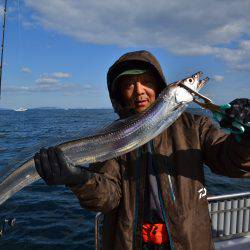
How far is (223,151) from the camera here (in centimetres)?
353

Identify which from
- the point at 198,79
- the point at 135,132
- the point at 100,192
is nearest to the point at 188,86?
the point at 198,79

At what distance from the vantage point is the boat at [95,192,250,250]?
693 centimetres

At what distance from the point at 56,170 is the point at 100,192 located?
0.51 m

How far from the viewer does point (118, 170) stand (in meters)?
3.86

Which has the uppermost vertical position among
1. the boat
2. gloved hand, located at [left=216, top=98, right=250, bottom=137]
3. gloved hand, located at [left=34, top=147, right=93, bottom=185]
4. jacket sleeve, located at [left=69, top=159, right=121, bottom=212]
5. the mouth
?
the mouth

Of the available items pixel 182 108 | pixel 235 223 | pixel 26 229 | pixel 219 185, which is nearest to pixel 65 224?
pixel 26 229

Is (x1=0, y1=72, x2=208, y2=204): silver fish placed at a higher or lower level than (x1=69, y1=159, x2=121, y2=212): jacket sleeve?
higher

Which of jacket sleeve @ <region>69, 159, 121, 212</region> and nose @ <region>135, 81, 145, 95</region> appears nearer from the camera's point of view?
jacket sleeve @ <region>69, 159, 121, 212</region>

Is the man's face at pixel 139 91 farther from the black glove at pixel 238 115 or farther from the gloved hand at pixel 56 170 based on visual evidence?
the gloved hand at pixel 56 170

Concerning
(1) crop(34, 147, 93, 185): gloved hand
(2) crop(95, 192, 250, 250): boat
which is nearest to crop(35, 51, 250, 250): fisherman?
(1) crop(34, 147, 93, 185): gloved hand

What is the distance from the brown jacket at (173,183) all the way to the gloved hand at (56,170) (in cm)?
12

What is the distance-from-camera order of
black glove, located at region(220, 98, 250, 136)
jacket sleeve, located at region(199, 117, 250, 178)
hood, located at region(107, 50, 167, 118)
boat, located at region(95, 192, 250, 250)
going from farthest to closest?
boat, located at region(95, 192, 250, 250) → hood, located at region(107, 50, 167, 118) → jacket sleeve, located at region(199, 117, 250, 178) → black glove, located at region(220, 98, 250, 136)

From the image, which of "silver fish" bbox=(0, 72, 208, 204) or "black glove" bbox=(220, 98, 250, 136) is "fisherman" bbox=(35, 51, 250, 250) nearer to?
"black glove" bbox=(220, 98, 250, 136)

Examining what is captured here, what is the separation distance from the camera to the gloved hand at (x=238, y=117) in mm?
3186
